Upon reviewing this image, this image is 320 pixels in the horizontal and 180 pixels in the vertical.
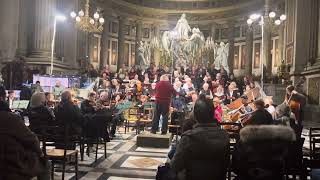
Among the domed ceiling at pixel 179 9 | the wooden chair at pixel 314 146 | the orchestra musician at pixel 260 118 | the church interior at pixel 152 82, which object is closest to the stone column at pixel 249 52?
the church interior at pixel 152 82

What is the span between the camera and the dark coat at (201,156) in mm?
3553

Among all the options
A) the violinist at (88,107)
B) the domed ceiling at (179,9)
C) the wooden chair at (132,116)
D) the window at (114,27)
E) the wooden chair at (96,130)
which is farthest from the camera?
the domed ceiling at (179,9)

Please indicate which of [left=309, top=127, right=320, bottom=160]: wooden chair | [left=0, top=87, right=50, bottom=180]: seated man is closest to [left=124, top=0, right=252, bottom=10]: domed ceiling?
[left=309, top=127, right=320, bottom=160]: wooden chair

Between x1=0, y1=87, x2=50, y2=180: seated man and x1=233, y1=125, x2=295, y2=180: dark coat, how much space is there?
1.87 m

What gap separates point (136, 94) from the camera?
1364 centimetres

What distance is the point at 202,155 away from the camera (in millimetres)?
3566

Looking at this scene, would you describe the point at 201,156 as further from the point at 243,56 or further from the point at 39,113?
the point at 243,56

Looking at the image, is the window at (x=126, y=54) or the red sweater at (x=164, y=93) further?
the window at (x=126, y=54)

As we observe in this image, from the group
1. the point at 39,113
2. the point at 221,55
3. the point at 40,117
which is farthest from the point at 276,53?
the point at 40,117

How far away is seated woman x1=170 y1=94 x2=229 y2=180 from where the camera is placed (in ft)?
11.7

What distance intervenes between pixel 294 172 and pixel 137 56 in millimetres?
27919

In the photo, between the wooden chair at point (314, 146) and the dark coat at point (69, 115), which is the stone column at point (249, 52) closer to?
the wooden chair at point (314, 146)

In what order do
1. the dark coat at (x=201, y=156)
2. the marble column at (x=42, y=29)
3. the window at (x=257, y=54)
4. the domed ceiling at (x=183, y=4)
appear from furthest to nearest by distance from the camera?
the domed ceiling at (x=183, y=4)
the window at (x=257, y=54)
the marble column at (x=42, y=29)
the dark coat at (x=201, y=156)

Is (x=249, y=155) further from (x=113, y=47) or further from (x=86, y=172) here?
(x=113, y=47)
